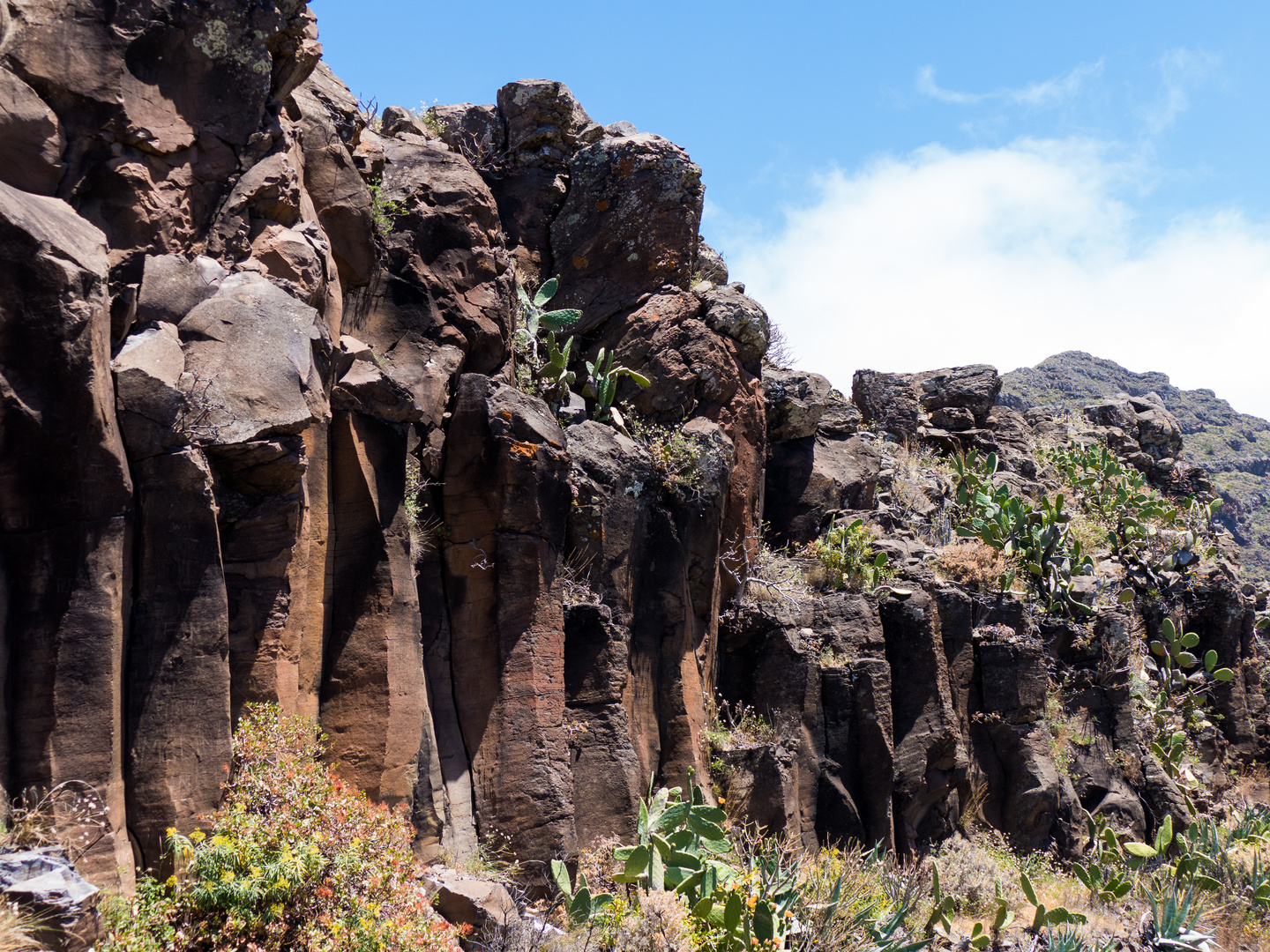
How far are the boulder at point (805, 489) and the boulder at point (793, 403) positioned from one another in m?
0.23

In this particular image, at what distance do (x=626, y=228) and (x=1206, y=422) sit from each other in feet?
170

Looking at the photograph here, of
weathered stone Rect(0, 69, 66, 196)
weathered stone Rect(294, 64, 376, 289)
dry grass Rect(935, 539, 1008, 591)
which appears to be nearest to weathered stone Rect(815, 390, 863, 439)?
dry grass Rect(935, 539, 1008, 591)

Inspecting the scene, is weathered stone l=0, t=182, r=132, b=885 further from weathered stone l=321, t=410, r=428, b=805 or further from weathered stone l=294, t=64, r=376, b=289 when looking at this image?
weathered stone l=294, t=64, r=376, b=289

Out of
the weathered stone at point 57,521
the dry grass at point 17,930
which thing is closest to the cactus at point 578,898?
the weathered stone at point 57,521

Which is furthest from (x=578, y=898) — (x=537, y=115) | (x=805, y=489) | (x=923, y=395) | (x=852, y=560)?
(x=923, y=395)

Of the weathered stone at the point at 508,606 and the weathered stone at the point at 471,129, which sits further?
the weathered stone at the point at 471,129

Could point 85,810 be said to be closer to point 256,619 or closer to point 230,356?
point 256,619

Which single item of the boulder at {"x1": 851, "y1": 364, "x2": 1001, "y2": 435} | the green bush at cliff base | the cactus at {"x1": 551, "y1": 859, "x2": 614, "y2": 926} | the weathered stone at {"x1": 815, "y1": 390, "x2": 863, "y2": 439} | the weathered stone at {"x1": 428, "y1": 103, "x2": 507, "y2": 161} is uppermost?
the weathered stone at {"x1": 428, "y1": 103, "x2": 507, "y2": 161}

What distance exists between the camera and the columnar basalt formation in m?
5.94

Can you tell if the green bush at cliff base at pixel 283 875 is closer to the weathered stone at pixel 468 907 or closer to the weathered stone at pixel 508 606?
the weathered stone at pixel 468 907

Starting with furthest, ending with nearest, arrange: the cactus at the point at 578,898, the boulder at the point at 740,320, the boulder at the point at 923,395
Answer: the boulder at the point at 923,395 → the boulder at the point at 740,320 → the cactus at the point at 578,898

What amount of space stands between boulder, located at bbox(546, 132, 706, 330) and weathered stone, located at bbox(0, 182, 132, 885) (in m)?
7.86

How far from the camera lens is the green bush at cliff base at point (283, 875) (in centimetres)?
573

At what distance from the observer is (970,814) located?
47.8 ft
